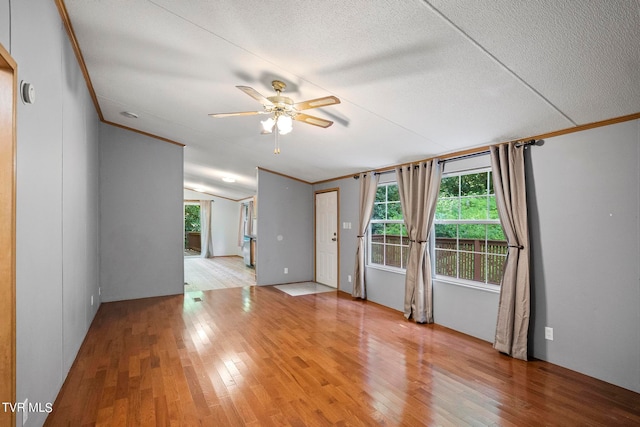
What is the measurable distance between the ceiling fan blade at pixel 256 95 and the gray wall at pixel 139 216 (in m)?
3.74

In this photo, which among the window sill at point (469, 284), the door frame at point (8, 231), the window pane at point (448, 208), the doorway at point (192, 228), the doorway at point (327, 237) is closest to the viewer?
the door frame at point (8, 231)

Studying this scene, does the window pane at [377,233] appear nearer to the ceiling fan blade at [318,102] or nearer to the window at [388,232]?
the window at [388,232]

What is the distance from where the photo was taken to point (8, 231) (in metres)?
1.45

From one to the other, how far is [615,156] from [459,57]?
174 centimetres

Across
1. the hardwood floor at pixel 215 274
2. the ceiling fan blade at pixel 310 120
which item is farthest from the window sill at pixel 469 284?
the hardwood floor at pixel 215 274

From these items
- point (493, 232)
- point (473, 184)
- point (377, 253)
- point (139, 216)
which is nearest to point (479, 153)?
point (473, 184)

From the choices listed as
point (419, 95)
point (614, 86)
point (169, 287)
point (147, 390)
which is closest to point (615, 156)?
point (614, 86)

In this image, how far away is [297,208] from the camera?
679cm

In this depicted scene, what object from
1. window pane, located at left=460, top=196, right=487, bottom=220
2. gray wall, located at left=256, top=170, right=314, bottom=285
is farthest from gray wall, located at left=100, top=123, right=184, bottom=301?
window pane, located at left=460, top=196, right=487, bottom=220

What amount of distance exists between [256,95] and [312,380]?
2.39 meters

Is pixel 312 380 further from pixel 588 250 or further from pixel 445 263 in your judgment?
pixel 588 250

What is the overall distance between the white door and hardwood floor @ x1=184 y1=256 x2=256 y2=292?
157 cm

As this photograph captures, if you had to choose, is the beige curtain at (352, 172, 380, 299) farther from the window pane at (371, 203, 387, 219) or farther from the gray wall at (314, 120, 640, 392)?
the gray wall at (314, 120, 640, 392)

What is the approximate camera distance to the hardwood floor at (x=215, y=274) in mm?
6418
